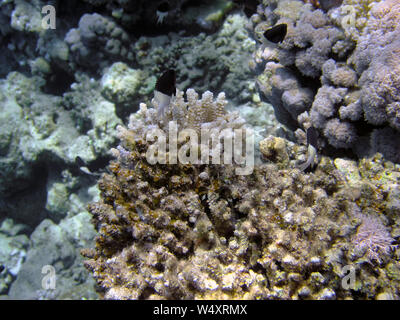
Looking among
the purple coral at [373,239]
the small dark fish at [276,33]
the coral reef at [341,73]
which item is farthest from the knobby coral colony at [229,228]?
the small dark fish at [276,33]

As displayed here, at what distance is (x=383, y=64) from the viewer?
2.48 m

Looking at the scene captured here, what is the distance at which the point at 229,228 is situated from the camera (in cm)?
232

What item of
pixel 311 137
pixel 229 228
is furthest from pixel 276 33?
pixel 229 228

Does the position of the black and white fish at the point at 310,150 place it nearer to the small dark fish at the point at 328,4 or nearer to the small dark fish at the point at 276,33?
the small dark fish at the point at 276,33

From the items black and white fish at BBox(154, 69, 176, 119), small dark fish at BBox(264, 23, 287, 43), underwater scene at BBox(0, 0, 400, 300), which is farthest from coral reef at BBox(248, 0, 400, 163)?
black and white fish at BBox(154, 69, 176, 119)

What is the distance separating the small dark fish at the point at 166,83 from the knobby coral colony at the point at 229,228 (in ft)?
0.51

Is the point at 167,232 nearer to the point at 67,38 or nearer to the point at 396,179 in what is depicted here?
the point at 396,179

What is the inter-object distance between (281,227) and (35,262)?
265 inches

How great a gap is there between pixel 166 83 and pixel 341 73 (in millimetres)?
2003

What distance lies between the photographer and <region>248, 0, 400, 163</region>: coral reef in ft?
8.26

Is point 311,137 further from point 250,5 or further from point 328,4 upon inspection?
point 250,5

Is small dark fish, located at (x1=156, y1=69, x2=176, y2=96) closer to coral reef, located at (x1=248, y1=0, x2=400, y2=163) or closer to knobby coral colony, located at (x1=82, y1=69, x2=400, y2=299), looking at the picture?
knobby coral colony, located at (x1=82, y1=69, x2=400, y2=299)

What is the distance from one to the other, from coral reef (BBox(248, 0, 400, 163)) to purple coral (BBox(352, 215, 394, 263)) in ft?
2.76

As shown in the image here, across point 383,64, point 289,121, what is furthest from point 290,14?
point 383,64
